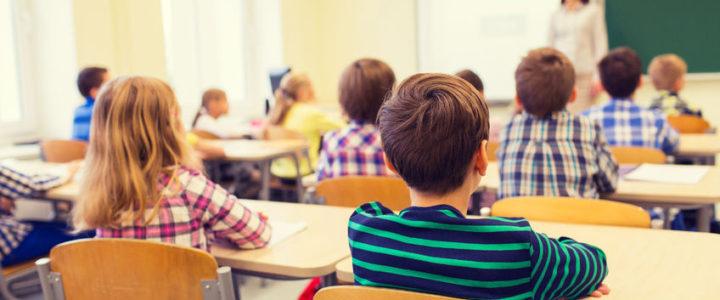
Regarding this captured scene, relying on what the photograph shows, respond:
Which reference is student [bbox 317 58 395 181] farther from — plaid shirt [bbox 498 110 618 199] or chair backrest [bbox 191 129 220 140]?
chair backrest [bbox 191 129 220 140]

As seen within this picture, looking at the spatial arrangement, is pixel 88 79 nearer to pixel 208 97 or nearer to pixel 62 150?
pixel 62 150

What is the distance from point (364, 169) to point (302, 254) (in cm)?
108

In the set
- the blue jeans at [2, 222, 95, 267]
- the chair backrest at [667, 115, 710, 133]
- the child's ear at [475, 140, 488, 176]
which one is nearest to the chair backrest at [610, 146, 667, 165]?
the chair backrest at [667, 115, 710, 133]

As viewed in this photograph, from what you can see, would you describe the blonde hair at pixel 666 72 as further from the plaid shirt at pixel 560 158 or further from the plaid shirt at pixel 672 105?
the plaid shirt at pixel 560 158

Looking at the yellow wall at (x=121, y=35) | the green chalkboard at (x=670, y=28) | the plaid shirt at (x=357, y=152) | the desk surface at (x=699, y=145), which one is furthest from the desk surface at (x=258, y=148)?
the green chalkboard at (x=670, y=28)

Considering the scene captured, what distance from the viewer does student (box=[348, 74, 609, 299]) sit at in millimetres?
1138

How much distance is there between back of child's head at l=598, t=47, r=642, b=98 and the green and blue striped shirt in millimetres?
2365

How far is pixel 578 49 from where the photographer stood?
581 cm

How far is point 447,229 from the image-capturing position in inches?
45.5

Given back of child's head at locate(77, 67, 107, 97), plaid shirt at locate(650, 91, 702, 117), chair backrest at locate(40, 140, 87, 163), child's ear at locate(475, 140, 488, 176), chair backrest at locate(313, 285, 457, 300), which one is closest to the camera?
chair backrest at locate(313, 285, 457, 300)

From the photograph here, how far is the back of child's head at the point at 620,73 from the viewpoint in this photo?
3357 mm

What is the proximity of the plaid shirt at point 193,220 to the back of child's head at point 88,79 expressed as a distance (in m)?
2.47

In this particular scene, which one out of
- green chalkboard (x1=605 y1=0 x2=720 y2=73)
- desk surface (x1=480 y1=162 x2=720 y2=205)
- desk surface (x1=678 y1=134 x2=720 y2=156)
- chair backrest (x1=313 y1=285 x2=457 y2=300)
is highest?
green chalkboard (x1=605 y1=0 x2=720 y2=73)

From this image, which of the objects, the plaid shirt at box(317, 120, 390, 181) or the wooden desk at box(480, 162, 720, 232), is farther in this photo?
the plaid shirt at box(317, 120, 390, 181)
